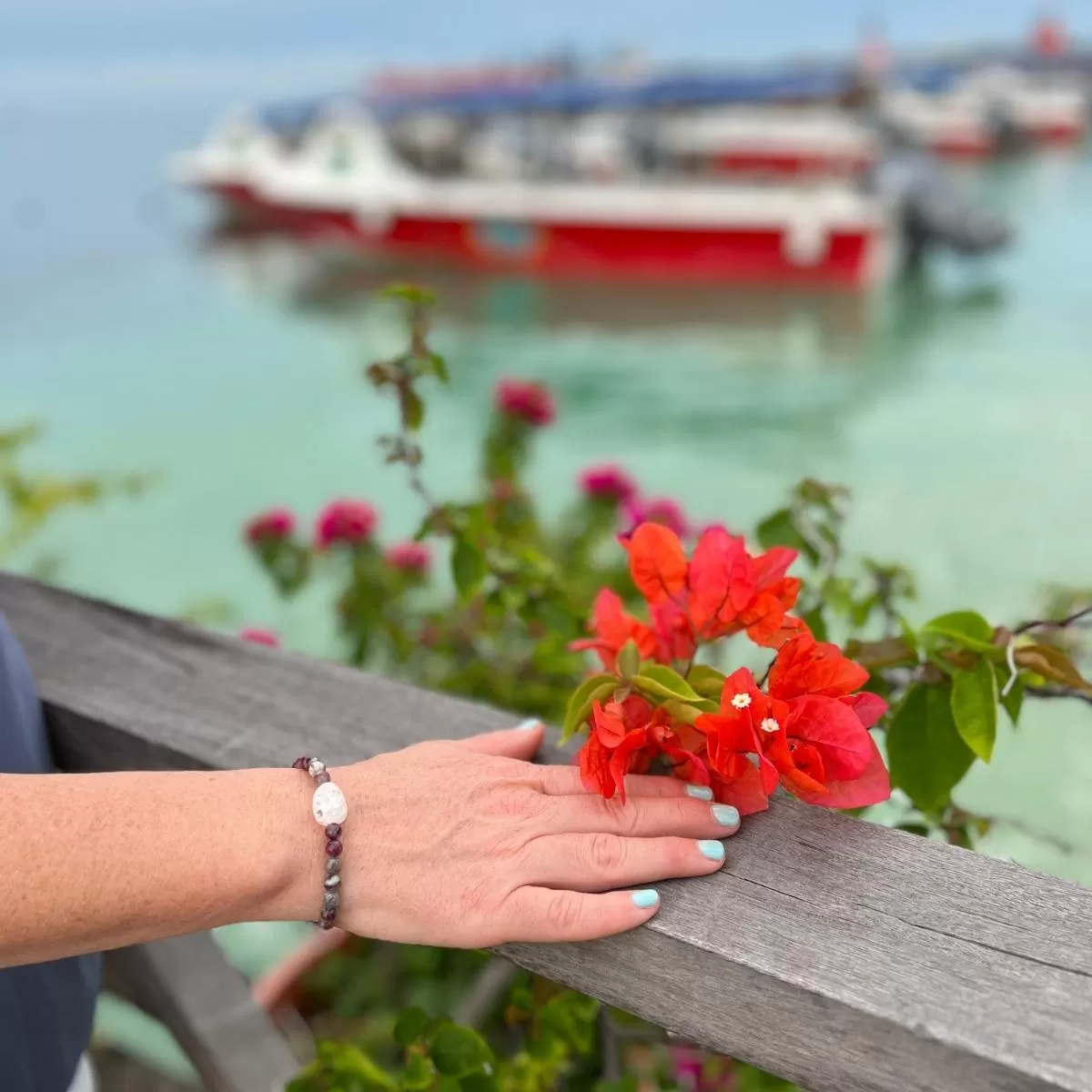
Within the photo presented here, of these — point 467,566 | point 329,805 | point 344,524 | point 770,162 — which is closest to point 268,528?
point 344,524

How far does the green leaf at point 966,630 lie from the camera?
555 mm

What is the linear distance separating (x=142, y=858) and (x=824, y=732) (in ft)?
0.98

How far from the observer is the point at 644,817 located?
48cm

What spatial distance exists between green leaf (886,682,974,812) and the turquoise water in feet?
4.43

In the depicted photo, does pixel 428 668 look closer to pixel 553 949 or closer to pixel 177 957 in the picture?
pixel 177 957

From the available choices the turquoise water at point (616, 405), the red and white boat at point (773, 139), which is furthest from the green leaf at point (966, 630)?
the red and white boat at point (773, 139)

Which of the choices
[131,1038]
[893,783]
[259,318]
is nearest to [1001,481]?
[131,1038]

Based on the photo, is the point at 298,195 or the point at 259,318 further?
the point at 298,195

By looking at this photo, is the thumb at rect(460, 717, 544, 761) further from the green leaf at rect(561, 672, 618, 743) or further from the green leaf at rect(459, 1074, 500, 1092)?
the green leaf at rect(459, 1074, 500, 1092)

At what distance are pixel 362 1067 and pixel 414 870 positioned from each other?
0.30 m

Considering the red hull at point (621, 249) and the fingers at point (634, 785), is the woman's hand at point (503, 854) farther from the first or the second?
the red hull at point (621, 249)

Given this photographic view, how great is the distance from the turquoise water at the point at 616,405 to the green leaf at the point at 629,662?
60.4 inches

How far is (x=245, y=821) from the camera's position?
0.47 m

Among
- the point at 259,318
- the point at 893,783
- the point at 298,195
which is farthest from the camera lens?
the point at 298,195
